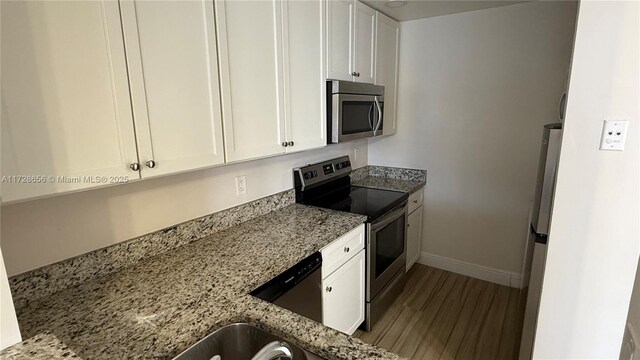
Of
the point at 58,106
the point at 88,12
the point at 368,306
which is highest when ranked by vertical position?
the point at 88,12

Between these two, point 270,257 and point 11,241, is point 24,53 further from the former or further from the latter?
point 270,257

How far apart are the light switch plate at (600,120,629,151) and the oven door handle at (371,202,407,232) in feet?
3.92

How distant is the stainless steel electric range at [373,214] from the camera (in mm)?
2201

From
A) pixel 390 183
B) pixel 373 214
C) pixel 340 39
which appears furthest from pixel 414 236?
pixel 340 39

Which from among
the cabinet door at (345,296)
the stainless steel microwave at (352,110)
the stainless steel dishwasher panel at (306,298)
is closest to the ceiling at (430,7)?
the stainless steel microwave at (352,110)

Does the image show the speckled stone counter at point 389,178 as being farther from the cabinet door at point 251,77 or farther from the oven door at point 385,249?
the cabinet door at point 251,77

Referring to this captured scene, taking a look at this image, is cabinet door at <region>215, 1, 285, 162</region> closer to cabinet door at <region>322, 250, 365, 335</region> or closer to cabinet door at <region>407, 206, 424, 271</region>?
cabinet door at <region>322, 250, 365, 335</region>

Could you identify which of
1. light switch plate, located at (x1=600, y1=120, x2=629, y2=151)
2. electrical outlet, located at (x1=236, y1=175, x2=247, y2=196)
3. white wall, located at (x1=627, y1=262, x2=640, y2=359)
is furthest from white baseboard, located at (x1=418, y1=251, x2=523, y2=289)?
electrical outlet, located at (x1=236, y1=175, x2=247, y2=196)

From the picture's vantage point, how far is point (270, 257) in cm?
150

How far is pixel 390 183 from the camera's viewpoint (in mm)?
3004

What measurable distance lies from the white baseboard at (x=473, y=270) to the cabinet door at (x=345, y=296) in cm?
130

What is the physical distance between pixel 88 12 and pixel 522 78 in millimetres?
2789

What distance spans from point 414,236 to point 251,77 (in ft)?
7.10

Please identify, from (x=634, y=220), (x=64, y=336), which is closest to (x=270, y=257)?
(x=64, y=336)
